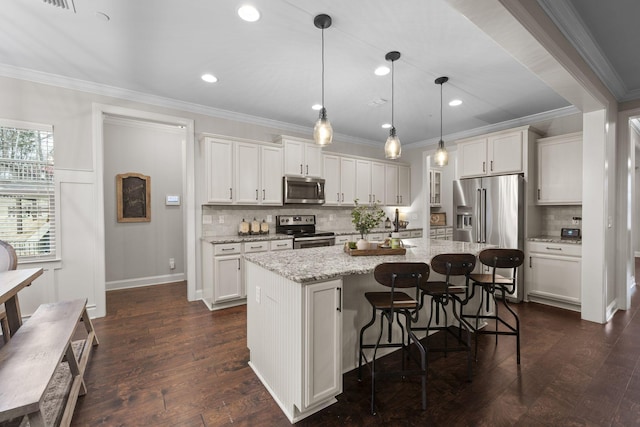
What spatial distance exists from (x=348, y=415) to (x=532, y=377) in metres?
1.50

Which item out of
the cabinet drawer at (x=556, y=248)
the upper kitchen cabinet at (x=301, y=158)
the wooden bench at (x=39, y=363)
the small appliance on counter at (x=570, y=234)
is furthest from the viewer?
the upper kitchen cabinet at (x=301, y=158)

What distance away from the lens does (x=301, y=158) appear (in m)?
4.70

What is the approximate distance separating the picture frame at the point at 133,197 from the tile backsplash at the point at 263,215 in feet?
4.93

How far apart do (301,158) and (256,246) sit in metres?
1.65

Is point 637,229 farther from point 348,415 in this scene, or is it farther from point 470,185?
point 348,415

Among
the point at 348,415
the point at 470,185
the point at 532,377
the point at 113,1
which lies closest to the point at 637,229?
the point at 470,185

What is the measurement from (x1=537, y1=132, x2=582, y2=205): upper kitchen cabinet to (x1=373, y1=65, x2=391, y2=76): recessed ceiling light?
272cm

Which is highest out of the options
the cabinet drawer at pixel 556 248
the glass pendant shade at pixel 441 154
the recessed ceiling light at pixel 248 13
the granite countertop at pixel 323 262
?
the recessed ceiling light at pixel 248 13

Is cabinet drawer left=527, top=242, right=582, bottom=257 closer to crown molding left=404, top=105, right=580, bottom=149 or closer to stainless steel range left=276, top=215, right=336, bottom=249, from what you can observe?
crown molding left=404, top=105, right=580, bottom=149

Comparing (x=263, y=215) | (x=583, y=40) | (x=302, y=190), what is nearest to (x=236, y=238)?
(x=263, y=215)

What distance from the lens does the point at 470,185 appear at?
A: 174 inches

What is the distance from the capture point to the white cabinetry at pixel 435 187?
692 cm

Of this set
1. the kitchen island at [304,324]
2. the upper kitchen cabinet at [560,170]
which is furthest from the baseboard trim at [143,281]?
the upper kitchen cabinet at [560,170]

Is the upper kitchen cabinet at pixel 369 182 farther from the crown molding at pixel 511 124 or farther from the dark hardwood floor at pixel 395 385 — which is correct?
the dark hardwood floor at pixel 395 385
